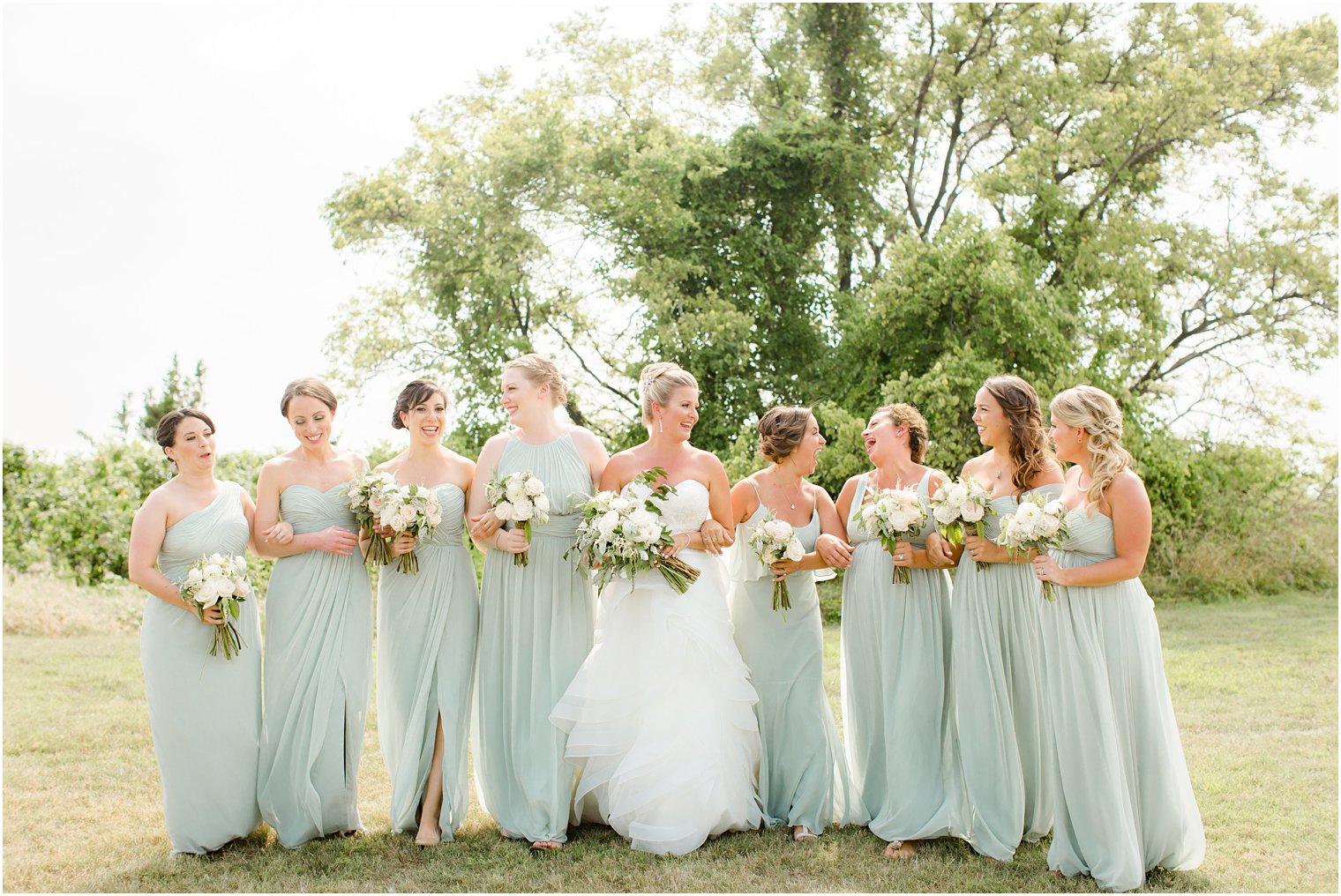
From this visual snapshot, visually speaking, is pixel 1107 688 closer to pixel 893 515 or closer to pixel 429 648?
pixel 893 515

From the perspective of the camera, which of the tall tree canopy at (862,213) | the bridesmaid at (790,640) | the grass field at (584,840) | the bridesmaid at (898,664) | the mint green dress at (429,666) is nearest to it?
the grass field at (584,840)

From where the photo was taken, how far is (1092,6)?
21.9m

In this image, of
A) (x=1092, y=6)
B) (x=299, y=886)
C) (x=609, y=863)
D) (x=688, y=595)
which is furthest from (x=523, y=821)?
(x=1092, y=6)

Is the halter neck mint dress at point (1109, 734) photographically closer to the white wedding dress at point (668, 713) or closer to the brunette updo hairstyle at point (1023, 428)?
the brunette updo hairstyle at point (1023, 428)

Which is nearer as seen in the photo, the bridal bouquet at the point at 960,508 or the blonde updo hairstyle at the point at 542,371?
the bridal bouquet at the point at 960,508

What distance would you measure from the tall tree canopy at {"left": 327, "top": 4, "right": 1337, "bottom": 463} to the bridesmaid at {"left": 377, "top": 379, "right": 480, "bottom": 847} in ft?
41.1

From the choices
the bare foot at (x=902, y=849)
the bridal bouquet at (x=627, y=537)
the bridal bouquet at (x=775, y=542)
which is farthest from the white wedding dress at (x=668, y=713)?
the bare foot at (x=902, y=849)

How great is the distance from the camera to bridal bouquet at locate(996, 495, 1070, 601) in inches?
202

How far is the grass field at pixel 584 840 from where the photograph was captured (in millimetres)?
5418

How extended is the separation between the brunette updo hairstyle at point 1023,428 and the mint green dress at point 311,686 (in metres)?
3.73

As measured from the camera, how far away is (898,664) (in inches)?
239

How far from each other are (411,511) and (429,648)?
3.03 feet

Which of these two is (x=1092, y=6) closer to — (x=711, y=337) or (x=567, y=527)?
(x=711, y=337)

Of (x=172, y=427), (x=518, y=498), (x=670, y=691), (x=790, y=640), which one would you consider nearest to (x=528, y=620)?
(x=518, y=498)
